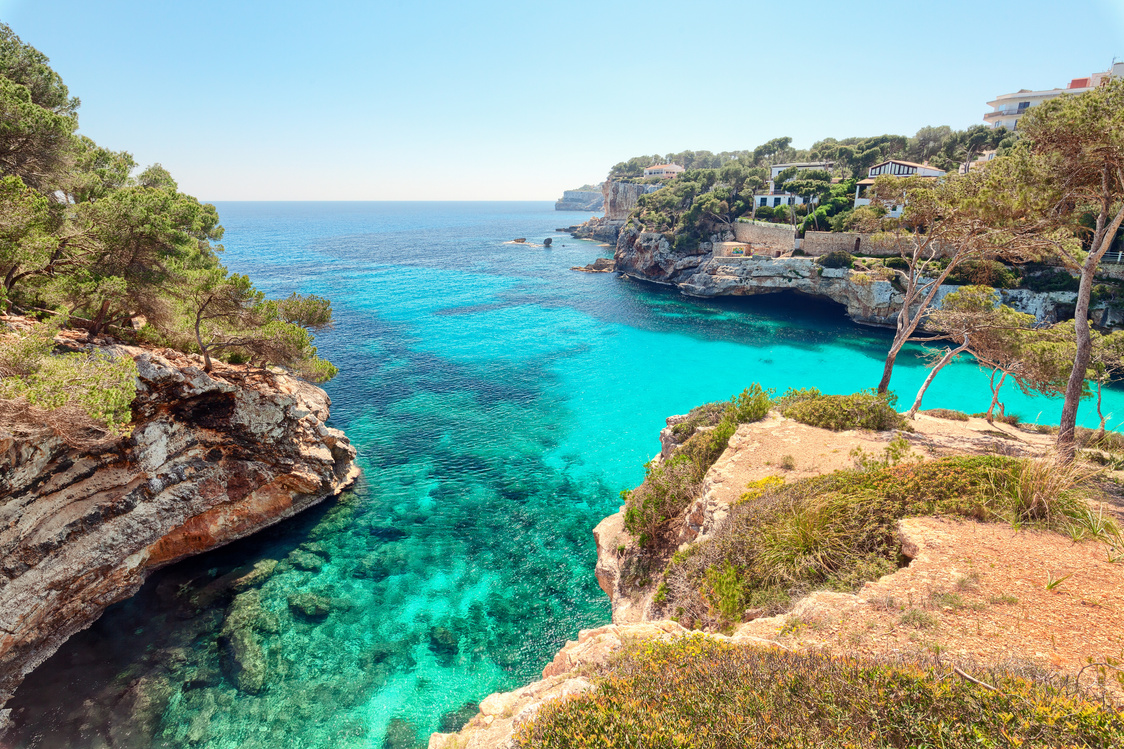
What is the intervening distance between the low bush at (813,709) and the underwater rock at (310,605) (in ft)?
39.0

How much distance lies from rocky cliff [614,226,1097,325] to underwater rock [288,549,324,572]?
33.8 m

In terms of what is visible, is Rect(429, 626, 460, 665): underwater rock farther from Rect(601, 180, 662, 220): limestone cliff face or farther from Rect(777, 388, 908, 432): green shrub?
Rect(601, 180, 662, 220): limestone cliff face

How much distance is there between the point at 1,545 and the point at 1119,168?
2672cm

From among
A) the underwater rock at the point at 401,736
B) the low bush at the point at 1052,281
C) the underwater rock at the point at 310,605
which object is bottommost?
the underwater rock at the point at 401,736

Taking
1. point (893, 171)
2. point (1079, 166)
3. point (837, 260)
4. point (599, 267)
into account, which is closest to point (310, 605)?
point (1079, 166)

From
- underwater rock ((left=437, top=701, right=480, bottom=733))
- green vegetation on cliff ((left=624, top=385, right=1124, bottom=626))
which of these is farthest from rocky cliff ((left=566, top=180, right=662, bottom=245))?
underwater rock ((left=437, top=701, right=480, bottom=733))

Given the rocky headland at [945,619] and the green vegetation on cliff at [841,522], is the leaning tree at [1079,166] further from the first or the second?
the rocky headland at [945,619]

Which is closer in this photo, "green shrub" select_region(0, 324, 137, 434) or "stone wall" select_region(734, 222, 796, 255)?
"green shrub" select_region(0, 324, 137, 434)

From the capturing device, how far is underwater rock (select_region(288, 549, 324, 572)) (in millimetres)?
16188

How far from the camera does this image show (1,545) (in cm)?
1134

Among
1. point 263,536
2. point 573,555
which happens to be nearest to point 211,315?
point 263,536

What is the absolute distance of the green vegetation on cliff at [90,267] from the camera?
11141mm

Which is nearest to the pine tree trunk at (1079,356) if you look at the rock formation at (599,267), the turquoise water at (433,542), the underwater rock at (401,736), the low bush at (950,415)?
the low bush at (950,415)

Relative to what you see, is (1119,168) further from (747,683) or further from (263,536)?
(263,536)
